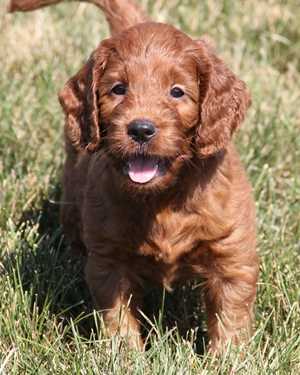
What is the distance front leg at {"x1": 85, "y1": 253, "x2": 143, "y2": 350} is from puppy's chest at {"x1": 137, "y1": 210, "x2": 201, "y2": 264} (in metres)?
0.19

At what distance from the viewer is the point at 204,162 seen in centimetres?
502

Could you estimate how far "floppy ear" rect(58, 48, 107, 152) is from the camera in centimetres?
496

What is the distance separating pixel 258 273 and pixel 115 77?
1.17m

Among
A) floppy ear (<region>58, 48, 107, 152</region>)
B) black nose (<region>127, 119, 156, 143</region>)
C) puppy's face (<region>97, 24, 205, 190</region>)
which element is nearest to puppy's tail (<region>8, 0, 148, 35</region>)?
floppy ear (<region>58, 48, 107, 152</region>)

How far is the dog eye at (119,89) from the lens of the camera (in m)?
4.84

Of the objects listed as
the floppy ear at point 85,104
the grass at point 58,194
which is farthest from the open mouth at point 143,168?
the grass at point 58,194

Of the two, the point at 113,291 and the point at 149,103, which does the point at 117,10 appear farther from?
the point at 113,291

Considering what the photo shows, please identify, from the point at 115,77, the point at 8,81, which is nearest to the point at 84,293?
the point at 115,77

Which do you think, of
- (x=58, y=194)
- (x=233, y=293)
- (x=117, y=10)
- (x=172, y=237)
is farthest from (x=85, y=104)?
(x=58, y=194)

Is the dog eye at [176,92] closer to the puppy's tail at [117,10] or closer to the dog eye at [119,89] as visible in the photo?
the dog eye at [119,89]

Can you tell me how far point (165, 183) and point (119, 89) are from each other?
47 centimetres

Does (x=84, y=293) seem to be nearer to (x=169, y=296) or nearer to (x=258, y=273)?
(x=169, y=296)

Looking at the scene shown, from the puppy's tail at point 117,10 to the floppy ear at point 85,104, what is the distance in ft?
A: 3.14

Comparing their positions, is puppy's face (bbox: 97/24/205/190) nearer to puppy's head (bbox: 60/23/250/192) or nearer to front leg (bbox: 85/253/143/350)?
puppy's head (bbox: 60/23/250/192)
